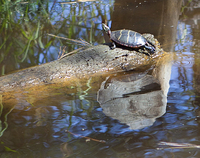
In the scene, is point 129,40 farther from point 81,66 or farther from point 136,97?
point 136,97

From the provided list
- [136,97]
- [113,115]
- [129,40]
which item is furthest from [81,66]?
[113,115]

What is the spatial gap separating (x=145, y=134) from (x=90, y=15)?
4.23 meters

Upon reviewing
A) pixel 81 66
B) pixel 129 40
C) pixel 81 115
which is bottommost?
pixel 81 115

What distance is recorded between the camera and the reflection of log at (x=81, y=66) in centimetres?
279

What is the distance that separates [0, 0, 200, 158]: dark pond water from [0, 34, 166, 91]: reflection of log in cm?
20

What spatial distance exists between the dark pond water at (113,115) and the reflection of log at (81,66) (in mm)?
198

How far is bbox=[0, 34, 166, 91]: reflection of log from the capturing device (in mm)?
2795

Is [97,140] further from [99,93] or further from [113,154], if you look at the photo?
[99,93]

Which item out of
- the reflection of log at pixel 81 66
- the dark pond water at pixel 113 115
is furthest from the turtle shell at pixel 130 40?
the dark pond water at pixel 113 115

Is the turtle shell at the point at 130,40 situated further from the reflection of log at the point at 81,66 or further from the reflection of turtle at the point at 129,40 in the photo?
the reflection of log at the point at 81,66

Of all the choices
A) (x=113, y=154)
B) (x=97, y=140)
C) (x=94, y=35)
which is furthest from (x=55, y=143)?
(x=94, y=35)

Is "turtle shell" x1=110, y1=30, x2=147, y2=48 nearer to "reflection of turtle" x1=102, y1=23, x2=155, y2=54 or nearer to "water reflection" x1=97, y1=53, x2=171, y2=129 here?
"reflection of turtle" x1=102, y1=23, x2=155, y2=54

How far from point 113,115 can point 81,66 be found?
1.17 metres

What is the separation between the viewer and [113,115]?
2.07 metres
